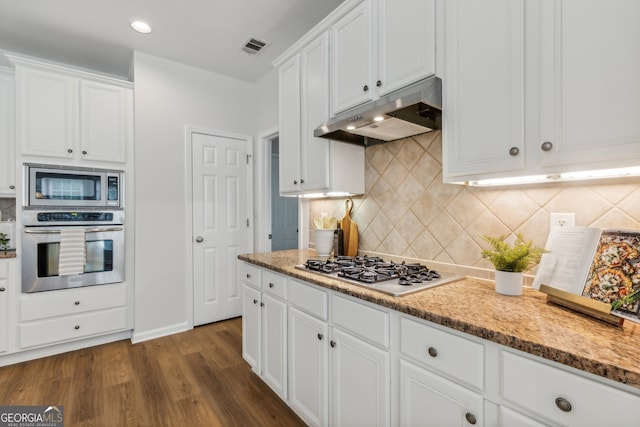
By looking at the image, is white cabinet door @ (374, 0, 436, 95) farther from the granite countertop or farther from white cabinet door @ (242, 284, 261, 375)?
white cabinet door @ (242, 284, 261, 375)

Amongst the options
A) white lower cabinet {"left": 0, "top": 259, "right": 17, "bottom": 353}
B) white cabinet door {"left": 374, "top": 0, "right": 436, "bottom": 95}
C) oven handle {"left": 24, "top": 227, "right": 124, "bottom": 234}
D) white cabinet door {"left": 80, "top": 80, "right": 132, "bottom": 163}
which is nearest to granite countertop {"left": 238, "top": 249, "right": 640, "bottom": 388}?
white cabinet door {"left": 374, "top": 0, "right": 436, "bottom": 95}

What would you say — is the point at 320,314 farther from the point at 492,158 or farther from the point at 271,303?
the point at 492,158

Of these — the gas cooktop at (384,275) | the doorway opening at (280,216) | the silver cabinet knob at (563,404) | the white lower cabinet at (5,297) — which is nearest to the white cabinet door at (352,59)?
the gas cooktop at (384,275)

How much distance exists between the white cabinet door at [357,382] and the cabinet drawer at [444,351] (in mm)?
155

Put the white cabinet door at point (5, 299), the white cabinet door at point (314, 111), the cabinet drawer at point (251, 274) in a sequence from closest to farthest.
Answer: the white cabinet door at point (314, 111), the cabinet drawer at point (251, 274), the white cabinet door at point (5, 299)

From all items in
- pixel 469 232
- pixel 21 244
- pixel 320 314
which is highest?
pixel 469 232

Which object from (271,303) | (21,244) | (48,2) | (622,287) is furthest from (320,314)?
(48,2)

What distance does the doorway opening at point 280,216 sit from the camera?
4883 millimetres

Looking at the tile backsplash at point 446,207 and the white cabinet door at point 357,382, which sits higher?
the tile backsplash at point 446,207

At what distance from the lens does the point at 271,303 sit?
6.39 ft

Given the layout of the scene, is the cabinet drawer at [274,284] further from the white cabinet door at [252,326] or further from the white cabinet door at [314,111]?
the white cabinet door at [314,111]

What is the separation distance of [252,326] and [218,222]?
1.58 meters

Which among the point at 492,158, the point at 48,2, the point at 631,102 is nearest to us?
the point at 631,102

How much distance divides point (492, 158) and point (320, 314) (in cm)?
107
